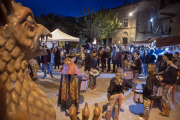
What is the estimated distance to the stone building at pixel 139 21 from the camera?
80.4 feet

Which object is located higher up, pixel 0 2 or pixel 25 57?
pixel 0 2

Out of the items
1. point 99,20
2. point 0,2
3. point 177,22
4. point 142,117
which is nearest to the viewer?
point 0,2

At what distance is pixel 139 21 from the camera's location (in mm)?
24984

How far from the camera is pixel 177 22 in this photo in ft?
36.9

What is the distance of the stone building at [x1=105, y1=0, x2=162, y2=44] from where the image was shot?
965 inches

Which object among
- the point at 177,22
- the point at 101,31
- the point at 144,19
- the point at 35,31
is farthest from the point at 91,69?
the point at 144,19

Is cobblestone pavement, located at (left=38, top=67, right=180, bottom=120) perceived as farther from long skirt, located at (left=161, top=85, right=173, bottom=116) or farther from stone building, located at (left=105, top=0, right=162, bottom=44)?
stone building, located at (left=105, top=0, right=162, bottom=44)

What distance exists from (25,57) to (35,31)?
0.22 metres

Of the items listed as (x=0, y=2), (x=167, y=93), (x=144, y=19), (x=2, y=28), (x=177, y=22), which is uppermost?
(x=144, y=19)

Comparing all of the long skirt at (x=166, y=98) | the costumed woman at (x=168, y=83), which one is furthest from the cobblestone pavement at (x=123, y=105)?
the costumed woman at (x=168, y=83)

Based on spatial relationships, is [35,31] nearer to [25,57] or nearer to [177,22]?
[25,57]

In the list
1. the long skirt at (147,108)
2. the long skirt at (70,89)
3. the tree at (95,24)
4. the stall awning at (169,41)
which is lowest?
the long skirt at (147,108)

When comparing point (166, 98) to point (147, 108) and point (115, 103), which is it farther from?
point (115, 103)

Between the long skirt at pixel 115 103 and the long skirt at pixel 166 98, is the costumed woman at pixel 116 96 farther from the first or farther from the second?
the long skirt at pixel 166 98
